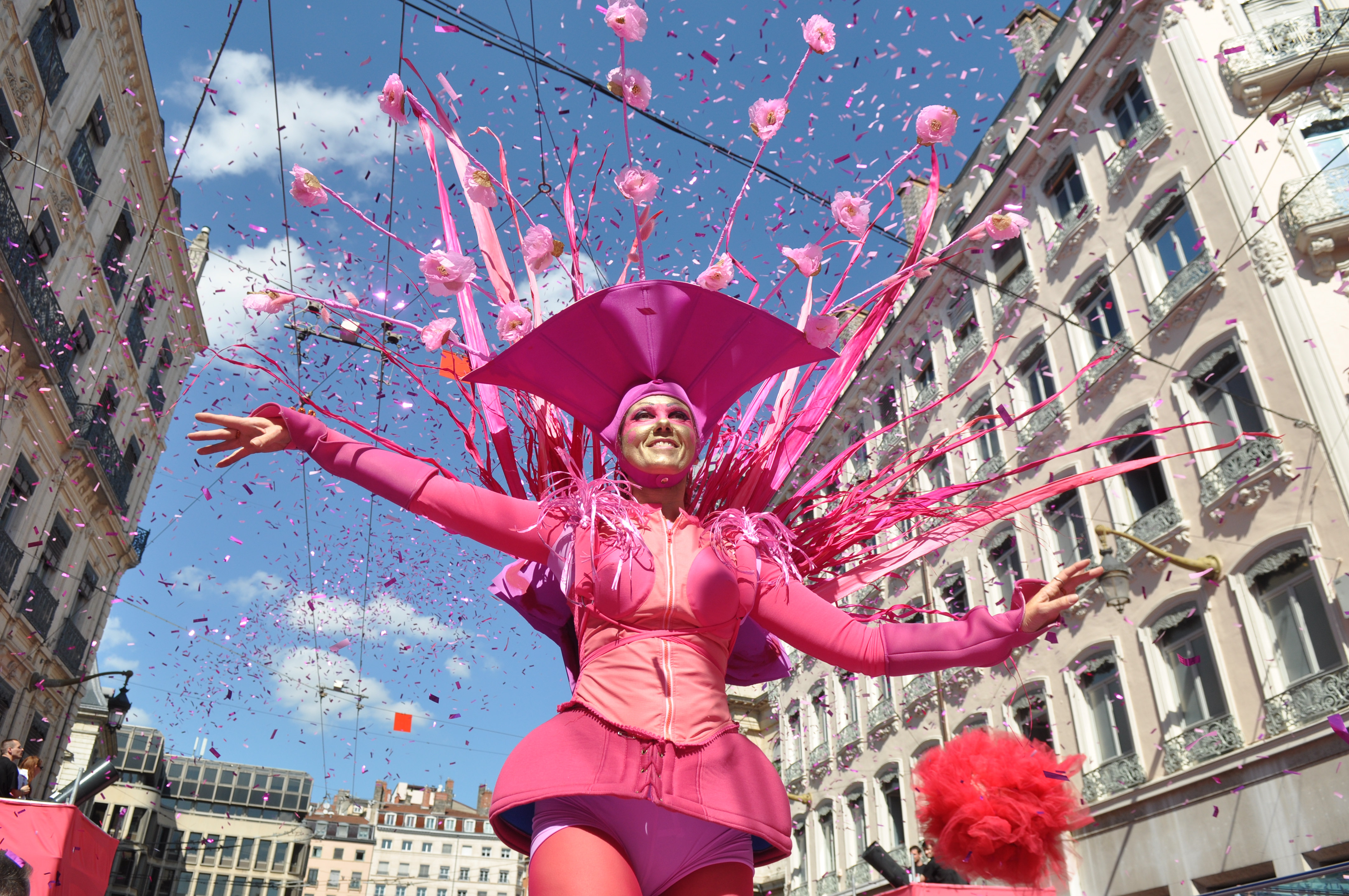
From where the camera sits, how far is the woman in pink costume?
2314 mm

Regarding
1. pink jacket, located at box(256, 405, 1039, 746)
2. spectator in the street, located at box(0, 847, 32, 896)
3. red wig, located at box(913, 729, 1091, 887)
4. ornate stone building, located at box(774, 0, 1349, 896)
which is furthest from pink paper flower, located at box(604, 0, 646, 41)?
ornate stone building, located at box(774, 0, 1349, 896)

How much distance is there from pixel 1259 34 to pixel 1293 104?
1634mm

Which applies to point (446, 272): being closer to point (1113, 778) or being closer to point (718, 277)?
point (718, 277)

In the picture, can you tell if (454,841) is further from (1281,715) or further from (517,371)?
(517,371)

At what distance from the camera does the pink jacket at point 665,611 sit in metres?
2.55

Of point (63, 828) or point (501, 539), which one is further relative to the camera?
point (63, 828)

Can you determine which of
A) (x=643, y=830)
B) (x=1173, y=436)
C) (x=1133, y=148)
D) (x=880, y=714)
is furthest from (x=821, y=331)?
(x=880, y=714)

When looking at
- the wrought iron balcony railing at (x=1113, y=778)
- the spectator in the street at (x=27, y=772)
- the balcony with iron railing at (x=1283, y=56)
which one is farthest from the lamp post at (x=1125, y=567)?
the spectator in the street at (x=27, y=772)

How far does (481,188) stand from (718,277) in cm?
84

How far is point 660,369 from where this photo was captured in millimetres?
3086

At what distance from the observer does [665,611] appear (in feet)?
8.71

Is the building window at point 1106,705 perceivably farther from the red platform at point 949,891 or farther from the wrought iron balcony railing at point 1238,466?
the red platform at point 949,891

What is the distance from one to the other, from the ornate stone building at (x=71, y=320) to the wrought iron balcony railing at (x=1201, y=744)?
14838mm

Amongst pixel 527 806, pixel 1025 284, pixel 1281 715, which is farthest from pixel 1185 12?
pixel 527 806
